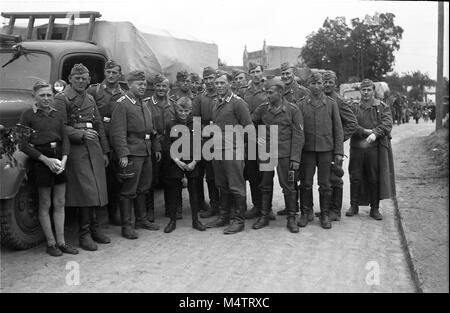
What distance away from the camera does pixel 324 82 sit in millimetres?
6555

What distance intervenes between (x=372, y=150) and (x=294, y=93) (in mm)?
1332

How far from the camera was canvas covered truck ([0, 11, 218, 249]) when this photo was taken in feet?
16.5

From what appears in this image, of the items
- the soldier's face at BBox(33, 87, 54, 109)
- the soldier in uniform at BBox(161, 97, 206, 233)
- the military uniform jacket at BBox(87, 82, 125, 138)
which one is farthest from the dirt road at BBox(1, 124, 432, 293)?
the soldier's face at BBox(33, 87, 54, 109)

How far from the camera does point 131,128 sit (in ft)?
19.4

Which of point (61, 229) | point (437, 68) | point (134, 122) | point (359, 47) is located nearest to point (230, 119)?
point (134, 122)

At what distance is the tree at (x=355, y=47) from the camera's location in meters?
41.6

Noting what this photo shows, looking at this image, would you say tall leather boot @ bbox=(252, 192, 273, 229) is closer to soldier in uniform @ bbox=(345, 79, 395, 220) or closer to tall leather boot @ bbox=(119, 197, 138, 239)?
soldier in uniform @ bbox=(345, 79, 395, 220)

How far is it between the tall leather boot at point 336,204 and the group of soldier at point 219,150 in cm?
1

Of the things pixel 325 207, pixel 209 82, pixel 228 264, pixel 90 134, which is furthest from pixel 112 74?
pixel 325 207

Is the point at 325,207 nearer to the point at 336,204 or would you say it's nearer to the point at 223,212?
the point at 336,204

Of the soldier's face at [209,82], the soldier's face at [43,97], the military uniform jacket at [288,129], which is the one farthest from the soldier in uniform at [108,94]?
the military uniform jacket at [288,129]

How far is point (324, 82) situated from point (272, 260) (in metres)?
2.58

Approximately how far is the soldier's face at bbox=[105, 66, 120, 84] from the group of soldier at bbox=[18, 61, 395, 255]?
12 mm

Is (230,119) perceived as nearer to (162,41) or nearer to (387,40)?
(162,41)
